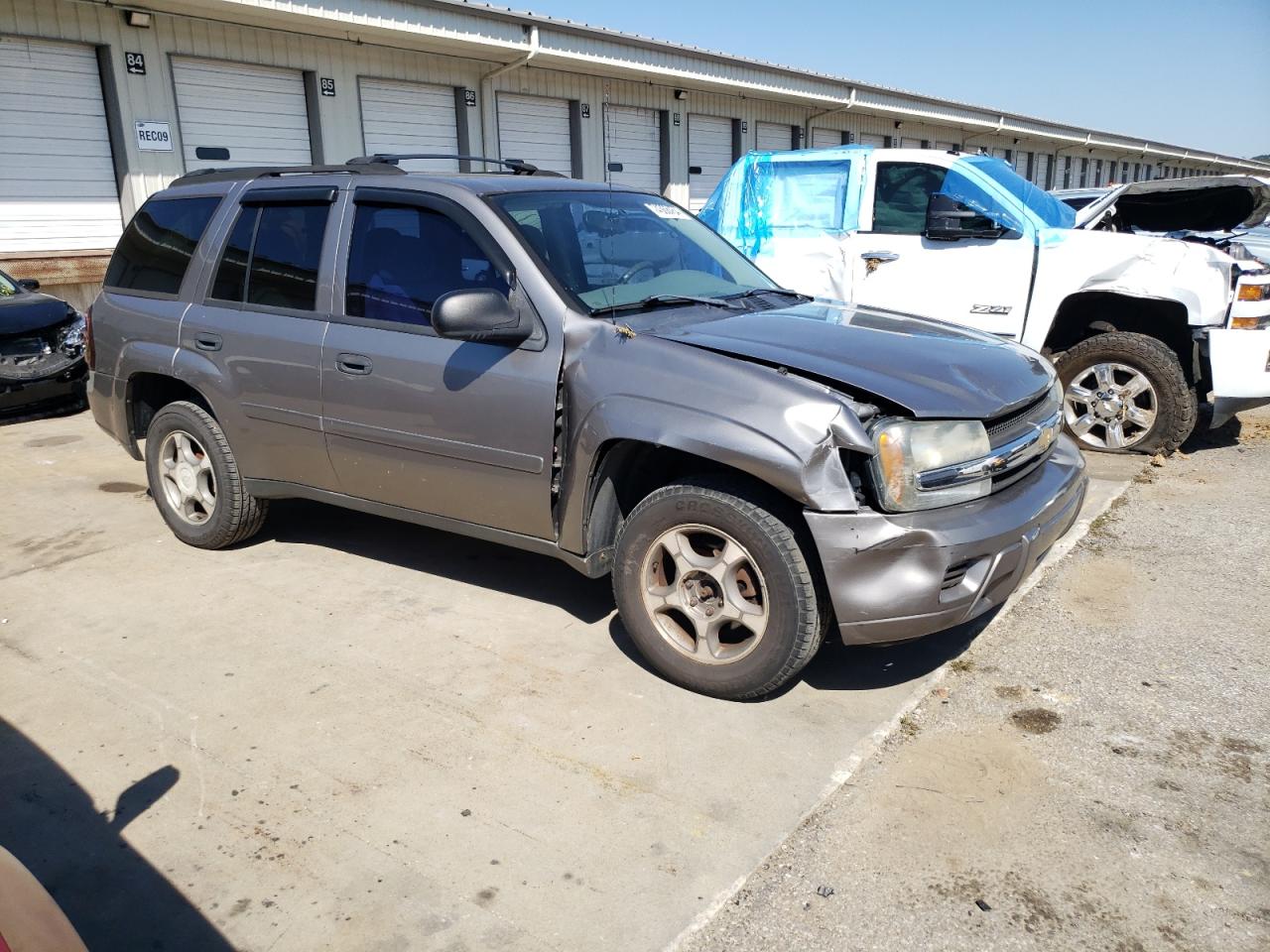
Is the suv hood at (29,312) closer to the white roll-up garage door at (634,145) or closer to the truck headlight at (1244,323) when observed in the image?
the truck headlight at (1244,323)

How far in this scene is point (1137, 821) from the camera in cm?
284

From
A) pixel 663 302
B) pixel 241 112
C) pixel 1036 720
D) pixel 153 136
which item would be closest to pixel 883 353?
pixel 663 302

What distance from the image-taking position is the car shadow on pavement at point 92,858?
98.0 inches

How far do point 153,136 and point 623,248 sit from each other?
31.8 feet

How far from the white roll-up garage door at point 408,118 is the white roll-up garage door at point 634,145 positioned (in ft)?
9.66

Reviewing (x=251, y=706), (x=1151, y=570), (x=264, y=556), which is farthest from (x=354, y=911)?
(x=1151, y=570)

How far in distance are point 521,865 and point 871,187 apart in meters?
6.03

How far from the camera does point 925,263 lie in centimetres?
705

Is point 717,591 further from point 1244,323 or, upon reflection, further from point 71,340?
point 71,340

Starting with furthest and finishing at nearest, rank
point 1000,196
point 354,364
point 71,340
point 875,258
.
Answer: point 71,340 → point 875,258 → point 1000,196 → point 354,364

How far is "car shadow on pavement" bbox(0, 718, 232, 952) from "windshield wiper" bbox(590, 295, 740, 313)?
87.1 inches

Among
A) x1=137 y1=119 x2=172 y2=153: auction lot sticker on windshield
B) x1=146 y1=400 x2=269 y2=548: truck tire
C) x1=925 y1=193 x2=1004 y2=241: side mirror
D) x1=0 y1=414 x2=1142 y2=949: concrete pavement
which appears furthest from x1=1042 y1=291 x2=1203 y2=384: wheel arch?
x1=137 y1=119 x2=172 y2=153: auction lot sticker on windshield

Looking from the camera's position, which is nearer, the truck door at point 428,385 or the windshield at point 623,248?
the truck door at point 428,385

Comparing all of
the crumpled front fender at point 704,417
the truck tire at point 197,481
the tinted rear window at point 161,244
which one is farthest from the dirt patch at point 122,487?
the crumpled front fender at point 704,417
